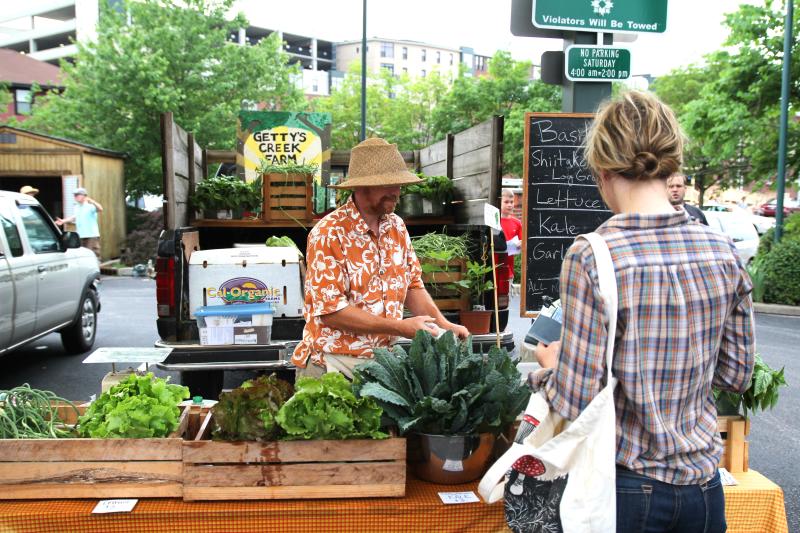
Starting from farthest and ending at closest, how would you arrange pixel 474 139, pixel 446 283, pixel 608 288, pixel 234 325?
pixel 474 139 → pixel 446 283 → pixel 234 325 → pixel 608 288

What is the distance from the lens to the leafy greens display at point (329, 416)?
230 cm

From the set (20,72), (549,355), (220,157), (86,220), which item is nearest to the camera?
(549,355)

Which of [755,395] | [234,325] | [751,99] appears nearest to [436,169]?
[234,325]

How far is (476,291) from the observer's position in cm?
586

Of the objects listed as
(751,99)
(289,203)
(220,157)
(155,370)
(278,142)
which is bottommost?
(155,370)

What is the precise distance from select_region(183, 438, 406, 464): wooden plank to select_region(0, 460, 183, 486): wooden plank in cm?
11

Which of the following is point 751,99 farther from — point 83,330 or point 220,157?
point 83,330

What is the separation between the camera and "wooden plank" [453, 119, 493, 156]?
5.75 metres

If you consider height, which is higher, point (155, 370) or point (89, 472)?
point (89, 472)

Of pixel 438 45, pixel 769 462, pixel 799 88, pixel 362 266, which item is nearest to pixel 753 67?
pixel 799 88

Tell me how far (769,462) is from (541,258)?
7.95 ft

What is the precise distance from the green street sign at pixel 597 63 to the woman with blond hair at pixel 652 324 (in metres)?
3.36

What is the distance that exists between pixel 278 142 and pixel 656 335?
21.8 feet

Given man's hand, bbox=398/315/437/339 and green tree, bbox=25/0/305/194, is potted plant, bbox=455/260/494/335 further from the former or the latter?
green tree, bbox=25/0/305/194
